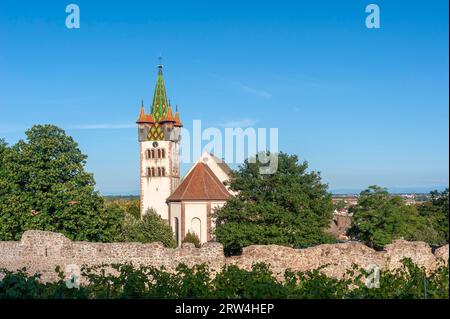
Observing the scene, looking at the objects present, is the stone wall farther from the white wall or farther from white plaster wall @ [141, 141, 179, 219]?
white plaster wall @ [141, 141, 179, 219]

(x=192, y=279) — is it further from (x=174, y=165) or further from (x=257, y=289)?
(x=174, y=165)

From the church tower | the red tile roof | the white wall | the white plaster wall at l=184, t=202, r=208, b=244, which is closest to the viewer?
the white plaster wall at l=184, t=202, r=208, b=244

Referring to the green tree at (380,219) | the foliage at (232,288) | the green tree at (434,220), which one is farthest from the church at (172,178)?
the foliage at (232,288)

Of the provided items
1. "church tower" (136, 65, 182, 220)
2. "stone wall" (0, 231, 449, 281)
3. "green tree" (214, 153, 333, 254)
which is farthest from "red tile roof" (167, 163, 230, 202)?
"stone wall" (0, 231, 449, 281)

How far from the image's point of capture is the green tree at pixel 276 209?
2444 centimetres

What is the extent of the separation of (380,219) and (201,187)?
1608 centimetres

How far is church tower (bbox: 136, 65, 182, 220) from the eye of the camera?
50.1 meters

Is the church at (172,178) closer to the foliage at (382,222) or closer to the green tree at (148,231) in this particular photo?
the green tree at (148,231)

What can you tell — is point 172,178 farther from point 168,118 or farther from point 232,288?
point 232,288

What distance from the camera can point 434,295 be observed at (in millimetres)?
7418

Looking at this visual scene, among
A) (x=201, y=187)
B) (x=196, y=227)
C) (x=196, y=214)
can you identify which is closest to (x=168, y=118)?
(x=201, y=187)

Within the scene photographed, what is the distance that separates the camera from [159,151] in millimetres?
51938
